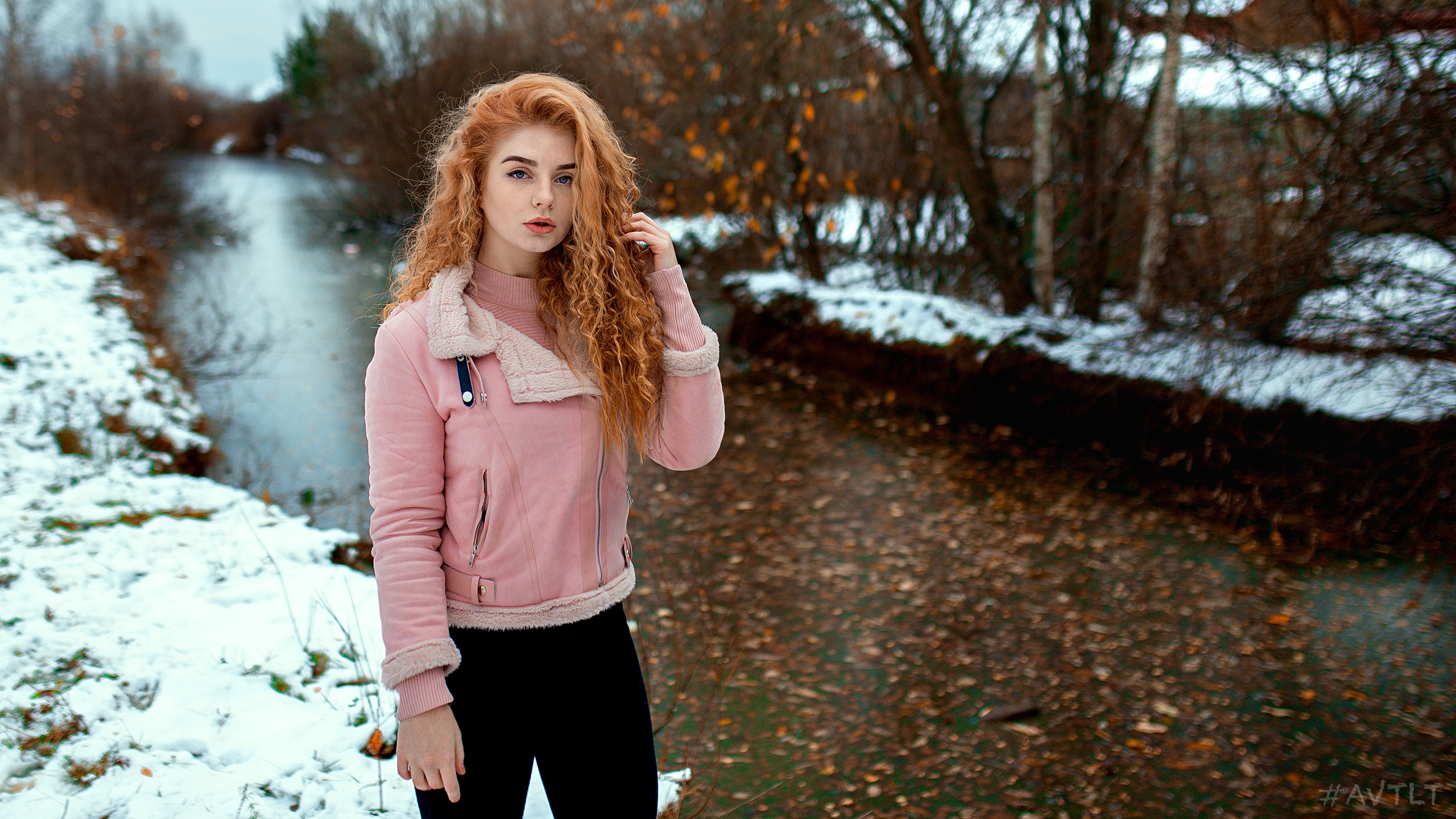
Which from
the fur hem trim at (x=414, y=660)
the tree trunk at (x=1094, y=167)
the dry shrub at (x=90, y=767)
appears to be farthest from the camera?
the tree trunk at (x=1094, y=167)

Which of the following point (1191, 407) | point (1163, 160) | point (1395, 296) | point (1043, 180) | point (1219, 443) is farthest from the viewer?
point (1043, 180)

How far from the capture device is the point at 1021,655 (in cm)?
445

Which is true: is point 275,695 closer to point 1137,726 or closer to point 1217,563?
point 1137,726

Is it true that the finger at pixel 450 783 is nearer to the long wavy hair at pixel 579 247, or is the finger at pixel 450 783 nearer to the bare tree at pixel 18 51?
the long wavy hair at pixel 579 247

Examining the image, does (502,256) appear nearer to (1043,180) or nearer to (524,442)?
(524,442)

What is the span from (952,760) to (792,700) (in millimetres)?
772

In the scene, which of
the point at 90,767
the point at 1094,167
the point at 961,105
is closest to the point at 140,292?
the point at 961,105

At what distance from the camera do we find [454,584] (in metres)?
1.80

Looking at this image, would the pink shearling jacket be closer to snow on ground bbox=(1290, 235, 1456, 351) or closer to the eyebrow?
the eyebrow

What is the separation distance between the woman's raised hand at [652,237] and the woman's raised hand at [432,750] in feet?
3.18

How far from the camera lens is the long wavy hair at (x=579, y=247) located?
71.5 inches

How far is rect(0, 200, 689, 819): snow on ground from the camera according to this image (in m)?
2.84

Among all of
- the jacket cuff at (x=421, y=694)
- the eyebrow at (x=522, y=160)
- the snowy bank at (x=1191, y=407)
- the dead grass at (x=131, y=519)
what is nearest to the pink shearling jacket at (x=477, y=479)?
the jacket cuff at (x=421, y=694)

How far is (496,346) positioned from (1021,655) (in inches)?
138
